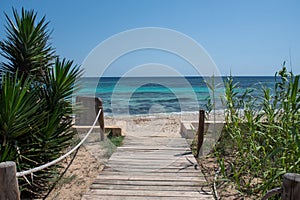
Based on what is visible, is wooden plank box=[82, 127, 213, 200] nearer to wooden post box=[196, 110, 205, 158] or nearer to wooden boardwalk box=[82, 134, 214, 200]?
wooden boardwalk box=[82, 134, 214, 200]

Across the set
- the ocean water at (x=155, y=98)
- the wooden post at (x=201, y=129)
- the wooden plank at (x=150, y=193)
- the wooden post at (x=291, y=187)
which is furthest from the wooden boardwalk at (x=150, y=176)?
the wooden post at (x=291, y=187)

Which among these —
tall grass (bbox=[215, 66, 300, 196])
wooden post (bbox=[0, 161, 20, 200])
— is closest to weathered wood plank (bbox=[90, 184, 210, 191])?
tall grass (bbox=[215, 66, 300, 196])

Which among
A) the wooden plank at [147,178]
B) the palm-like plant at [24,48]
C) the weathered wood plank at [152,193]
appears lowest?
the weathered wood plank at [152,193]

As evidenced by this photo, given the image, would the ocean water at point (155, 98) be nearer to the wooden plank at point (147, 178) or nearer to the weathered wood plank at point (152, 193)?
the wooden plank at point (147, 178)

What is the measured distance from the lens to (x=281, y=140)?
271cm

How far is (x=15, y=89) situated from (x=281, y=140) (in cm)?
318

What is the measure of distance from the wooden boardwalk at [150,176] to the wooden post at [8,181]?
5.21 feet

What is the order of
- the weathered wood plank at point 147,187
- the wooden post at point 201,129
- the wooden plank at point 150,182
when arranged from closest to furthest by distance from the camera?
the weathered wood plank at point 147,187
the wooden plank at point 150,182
the wooden post at point 201,129

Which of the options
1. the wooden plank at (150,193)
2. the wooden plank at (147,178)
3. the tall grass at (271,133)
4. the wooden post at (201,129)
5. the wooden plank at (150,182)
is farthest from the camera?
the wooden post at (201,129)

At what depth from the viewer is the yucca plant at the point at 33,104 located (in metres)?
3.00

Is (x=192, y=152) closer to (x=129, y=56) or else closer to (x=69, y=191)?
(x=69, y=191)

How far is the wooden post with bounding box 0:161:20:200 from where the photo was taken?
5.06 feet

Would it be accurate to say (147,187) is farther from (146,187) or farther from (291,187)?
(291,187)

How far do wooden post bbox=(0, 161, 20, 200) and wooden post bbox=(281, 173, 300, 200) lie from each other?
5.58 feet
